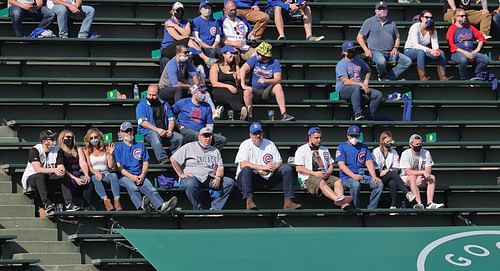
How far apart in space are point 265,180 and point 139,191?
1550mm

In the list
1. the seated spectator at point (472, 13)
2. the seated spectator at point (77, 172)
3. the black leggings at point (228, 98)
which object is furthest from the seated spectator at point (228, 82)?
the seated spectator at point (472, 13)

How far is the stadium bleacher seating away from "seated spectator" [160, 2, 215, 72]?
352 mm

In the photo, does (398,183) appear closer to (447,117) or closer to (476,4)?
(447,117)

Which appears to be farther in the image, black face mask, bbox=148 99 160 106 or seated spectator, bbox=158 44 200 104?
seated spectator, bbox=158 44 200 104

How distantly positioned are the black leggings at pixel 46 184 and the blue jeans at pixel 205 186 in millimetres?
1386

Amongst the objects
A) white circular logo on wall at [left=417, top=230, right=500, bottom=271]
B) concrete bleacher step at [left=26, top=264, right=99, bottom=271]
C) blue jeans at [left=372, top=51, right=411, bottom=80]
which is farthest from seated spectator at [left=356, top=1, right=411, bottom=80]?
concrete bleacher step at [left=26, top=264, right=99, bottom=271]

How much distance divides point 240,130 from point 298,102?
44.5 inches

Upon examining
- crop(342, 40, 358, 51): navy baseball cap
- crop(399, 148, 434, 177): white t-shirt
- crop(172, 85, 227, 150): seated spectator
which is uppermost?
crop(342, 40, 358, 51): navy baseball cap

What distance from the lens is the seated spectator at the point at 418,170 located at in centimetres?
1567

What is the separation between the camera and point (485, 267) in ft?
45.0

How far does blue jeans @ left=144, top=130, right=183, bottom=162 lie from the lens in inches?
611

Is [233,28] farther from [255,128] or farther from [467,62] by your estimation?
[467,62]

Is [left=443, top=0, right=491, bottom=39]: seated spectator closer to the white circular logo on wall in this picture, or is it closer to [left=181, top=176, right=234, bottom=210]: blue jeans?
the white circular logo on wall

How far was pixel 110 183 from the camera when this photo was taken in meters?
14.9
